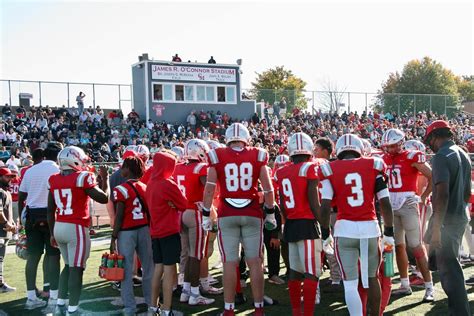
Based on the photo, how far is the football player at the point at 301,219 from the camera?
5277 millimetres

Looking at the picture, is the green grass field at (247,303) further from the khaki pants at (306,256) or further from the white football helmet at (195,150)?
the white football helmet at (195,150)

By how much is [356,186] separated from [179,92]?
79.2 ft

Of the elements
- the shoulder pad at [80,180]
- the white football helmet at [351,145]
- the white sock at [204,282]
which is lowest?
the white sock at [204,282]

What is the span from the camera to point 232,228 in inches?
222

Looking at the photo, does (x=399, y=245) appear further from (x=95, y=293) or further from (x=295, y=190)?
(x=95, y=293)

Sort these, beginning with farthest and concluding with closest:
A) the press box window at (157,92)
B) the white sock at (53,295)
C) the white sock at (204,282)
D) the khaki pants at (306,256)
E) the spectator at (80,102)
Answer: the press box window at (157,92) → the spectator at (80,102) → the white sock at (204,282) → the white sock at (53,295) → the khaki pants at (306,256)

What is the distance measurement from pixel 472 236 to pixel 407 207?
2600 millimetres

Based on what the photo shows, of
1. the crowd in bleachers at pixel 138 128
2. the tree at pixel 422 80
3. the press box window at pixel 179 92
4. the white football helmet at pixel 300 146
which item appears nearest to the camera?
the white football helmet at pixel 300 146

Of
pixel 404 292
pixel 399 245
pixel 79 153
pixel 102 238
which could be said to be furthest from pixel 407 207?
pixel 102 238

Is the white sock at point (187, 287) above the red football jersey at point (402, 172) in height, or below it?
below

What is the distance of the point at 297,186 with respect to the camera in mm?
5379

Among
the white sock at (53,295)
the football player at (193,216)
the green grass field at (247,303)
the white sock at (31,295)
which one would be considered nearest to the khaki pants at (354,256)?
the green grass field at (247,303)

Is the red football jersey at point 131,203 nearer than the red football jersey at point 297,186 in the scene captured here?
No

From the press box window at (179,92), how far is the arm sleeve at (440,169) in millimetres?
23938
